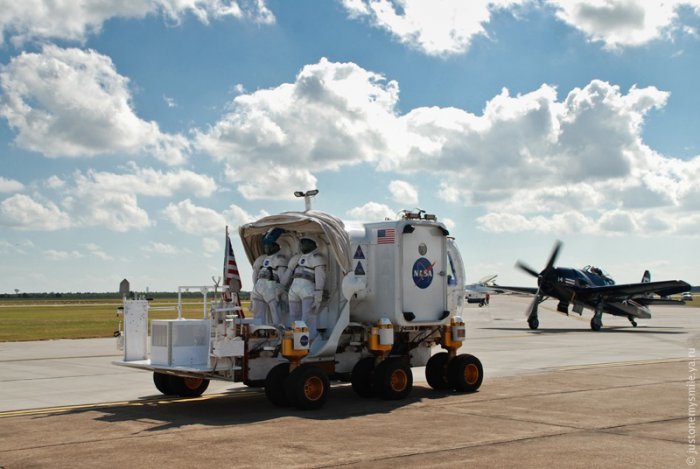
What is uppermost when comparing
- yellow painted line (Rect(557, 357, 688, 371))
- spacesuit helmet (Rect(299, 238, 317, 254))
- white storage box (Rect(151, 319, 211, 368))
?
spacesuit helmet (Rect(299, 238, 317, 254))

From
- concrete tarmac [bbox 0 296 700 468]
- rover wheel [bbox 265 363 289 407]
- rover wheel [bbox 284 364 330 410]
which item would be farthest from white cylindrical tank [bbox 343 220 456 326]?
rover wheel [bbox 265 363 289 407]

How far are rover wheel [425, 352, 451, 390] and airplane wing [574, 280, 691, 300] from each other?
93.1 feet

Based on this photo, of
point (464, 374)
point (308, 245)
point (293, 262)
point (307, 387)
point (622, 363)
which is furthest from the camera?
point (622, 363)

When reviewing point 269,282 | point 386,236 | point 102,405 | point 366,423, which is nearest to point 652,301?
point 386,236

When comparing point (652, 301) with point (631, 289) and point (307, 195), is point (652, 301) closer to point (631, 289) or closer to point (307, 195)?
point (631, 289)

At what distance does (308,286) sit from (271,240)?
1267 millimetres

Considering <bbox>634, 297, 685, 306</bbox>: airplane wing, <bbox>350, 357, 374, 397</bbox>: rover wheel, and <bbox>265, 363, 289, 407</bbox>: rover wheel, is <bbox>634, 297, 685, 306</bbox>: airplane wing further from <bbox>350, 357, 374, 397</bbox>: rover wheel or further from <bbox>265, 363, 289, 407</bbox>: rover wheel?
<bbox>265, 363, 289, 407</bbox>: rover wheel

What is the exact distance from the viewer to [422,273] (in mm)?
13938

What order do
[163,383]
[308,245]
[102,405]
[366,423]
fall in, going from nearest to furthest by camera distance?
1. [366,423]
2. [102,405]
3. [308,245]
4. [163,383]

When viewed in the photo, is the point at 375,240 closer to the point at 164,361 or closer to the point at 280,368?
the point at 280,368

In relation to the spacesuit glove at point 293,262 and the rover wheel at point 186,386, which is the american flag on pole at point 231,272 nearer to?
the spacesuit glove at point 293,262

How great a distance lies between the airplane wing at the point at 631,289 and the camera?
4041 centimetres

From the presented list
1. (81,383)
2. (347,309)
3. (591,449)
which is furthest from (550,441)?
(81,383)

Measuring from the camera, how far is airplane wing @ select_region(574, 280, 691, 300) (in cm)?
4041
